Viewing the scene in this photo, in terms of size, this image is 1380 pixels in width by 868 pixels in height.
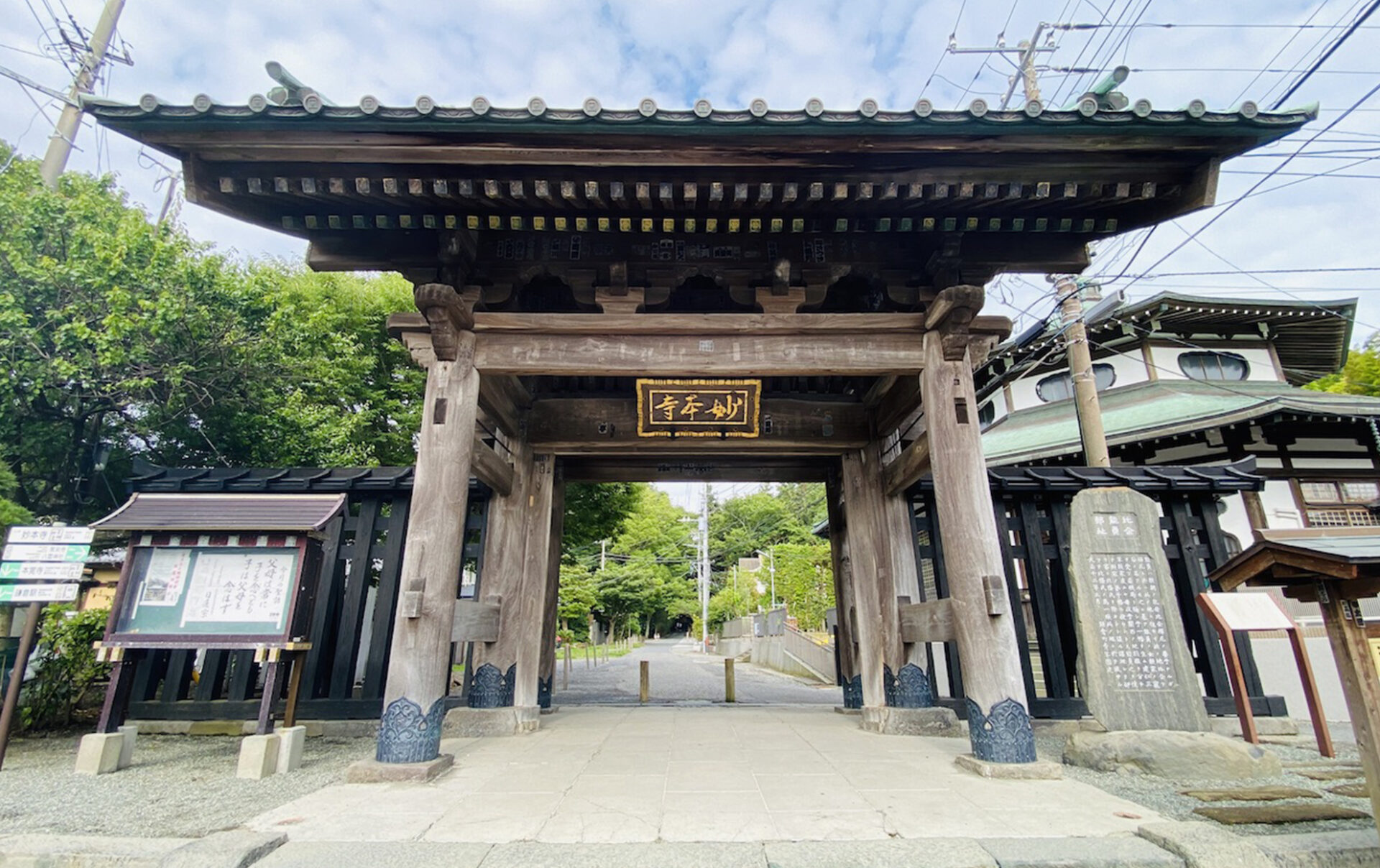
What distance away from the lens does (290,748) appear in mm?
5102

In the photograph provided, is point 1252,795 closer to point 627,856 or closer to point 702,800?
point 702,800

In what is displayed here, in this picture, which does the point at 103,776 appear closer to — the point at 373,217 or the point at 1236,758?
the point at 373,217

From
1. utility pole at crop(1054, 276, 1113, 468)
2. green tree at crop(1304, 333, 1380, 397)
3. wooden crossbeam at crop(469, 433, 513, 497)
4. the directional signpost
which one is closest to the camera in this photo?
the directional signpost

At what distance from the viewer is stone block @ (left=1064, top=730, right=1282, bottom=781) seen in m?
4.66

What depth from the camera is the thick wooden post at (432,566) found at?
176 inches

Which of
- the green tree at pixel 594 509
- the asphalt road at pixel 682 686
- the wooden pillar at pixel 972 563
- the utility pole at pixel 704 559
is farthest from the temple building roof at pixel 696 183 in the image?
the utility pole at pixel 704 559

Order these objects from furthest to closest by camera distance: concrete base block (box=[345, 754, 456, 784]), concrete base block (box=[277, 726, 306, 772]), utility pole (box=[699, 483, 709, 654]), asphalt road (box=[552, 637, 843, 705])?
utility pole (box=[699, 483, 709, 654]) < asphalt road (box=[552, 637, 843, 705]) < concrete base block (box=[277, 726, 306, 772]) < concrete base block (box=[345, 754, 456, 784])

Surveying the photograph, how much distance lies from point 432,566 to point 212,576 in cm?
231

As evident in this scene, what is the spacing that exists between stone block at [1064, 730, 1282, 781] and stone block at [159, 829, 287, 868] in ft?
19.3

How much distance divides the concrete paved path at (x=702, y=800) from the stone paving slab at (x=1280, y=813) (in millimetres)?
499

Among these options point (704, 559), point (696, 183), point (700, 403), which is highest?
point (696, 183)

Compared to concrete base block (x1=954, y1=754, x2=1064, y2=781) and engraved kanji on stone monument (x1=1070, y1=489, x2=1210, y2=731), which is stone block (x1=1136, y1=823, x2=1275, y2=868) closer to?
concrete base block (x1=954, y1=754, x2=1064, y2=781)

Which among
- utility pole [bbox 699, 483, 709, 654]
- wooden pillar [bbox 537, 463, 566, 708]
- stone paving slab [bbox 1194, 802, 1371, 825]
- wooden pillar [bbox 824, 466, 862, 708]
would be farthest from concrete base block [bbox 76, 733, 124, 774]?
utility pole [bbox 699, 483, 709, 654]

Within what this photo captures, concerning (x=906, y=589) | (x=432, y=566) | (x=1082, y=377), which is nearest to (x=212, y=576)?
(x=432, y=566)
